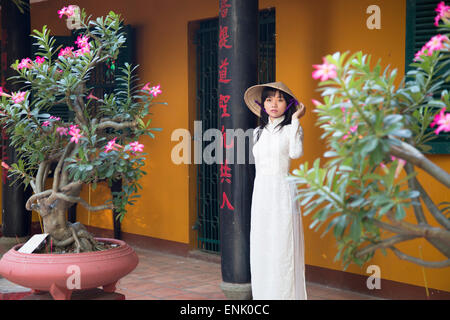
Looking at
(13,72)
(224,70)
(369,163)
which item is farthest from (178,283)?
(13,72)

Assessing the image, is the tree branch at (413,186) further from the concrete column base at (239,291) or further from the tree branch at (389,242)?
the concrete column base at (239,291)

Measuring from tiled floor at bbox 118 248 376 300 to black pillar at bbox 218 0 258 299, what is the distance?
0.49 metres

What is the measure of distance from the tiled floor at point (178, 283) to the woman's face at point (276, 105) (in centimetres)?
161

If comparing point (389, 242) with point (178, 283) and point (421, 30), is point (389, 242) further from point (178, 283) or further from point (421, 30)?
point (178, 283)

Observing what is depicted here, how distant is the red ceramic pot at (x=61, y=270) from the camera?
145 inches

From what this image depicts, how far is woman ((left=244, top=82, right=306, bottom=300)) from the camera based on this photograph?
3.69 meters

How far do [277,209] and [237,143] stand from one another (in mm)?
769

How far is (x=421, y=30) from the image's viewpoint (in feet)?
13.8


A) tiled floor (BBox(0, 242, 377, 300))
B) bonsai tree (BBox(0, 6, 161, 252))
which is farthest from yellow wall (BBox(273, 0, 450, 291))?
bonsai tree (BBox(0, 6, 161, 252))

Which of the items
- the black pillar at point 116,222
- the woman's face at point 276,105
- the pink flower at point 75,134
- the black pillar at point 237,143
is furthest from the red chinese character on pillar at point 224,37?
the black pillar at point 116,222

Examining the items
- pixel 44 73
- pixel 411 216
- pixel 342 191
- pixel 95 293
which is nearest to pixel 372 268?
pixel 411 216

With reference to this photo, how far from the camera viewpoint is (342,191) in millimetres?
2299

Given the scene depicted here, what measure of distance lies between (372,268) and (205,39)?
118 inches

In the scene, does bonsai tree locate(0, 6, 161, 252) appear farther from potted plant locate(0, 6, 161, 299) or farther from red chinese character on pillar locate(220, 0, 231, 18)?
red chinese character on pillar locate(220, 0, 231, 18)
